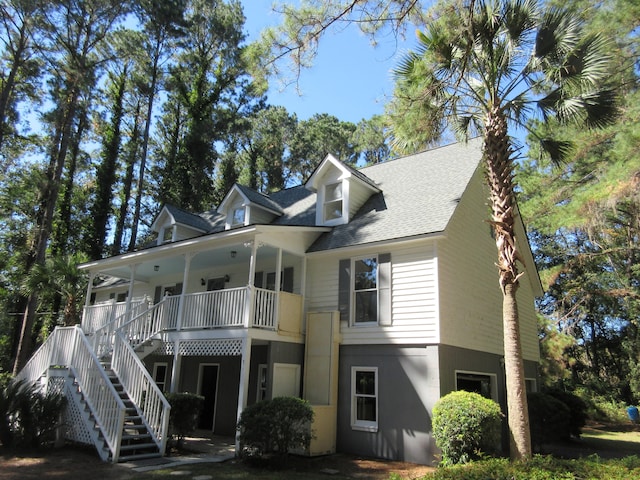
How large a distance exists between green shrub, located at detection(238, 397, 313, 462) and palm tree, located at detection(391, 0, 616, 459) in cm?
447

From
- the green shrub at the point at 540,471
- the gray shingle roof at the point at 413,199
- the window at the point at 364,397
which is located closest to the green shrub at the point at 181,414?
the window at the point at 364,397

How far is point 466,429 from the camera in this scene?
9.05 m

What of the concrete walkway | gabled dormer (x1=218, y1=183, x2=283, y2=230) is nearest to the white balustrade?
the concrete walkway

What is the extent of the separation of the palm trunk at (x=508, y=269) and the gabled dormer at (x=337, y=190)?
5.46 metres

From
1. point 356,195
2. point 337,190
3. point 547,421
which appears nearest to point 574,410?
point 547,421

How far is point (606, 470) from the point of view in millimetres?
5672

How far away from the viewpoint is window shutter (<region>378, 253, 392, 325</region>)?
12.0m

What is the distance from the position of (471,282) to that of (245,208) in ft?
26.9

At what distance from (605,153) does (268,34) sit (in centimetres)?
1491

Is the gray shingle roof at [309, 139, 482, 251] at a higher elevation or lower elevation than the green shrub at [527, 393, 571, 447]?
higher

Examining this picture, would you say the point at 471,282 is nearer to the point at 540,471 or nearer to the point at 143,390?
the point at 540,471

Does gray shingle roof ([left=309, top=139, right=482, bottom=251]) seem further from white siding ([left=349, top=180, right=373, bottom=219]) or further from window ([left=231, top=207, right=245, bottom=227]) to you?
window ([left=231, top=207, right=245, bottom=227])

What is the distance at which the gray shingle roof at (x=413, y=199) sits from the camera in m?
12.3

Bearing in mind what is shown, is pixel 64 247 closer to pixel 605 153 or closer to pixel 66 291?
pixel 66 291
